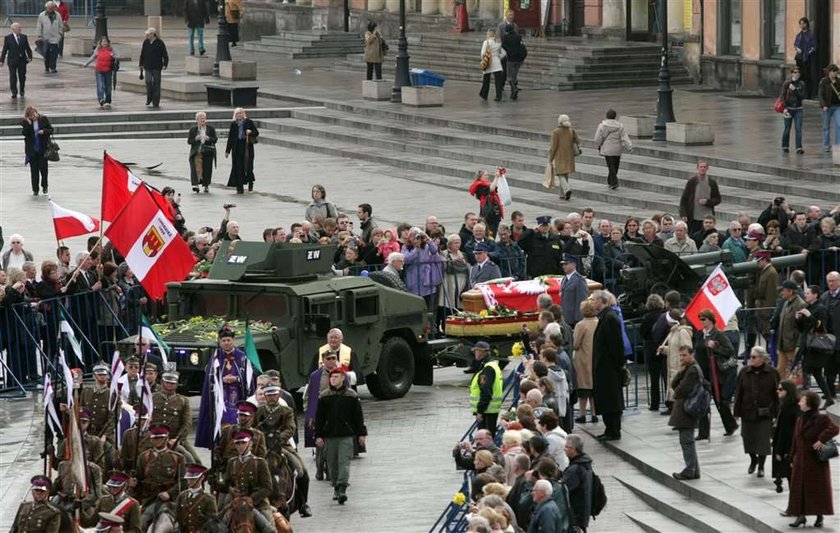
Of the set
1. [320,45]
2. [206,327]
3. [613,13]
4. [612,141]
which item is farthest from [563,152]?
[320,45]

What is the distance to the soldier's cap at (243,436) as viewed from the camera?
54.7 feet

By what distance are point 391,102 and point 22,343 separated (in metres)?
23.0

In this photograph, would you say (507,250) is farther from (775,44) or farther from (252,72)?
(252,72)

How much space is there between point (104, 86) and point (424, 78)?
7.34m

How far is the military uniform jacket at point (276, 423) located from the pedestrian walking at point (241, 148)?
18244 millimetres

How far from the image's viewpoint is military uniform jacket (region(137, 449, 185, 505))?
16641 mm

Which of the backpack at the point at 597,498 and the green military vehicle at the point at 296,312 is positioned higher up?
the green military vehicle at the point at 296,312

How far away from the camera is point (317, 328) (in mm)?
21797

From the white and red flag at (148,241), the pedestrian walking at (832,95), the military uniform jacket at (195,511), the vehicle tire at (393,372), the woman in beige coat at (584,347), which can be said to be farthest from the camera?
the pedestrian walking at (832,95)

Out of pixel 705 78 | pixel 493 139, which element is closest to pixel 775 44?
pixel 705 78

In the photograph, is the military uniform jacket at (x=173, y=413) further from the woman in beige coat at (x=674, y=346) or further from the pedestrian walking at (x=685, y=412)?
the woman in beige coat at (x=674, y=346)

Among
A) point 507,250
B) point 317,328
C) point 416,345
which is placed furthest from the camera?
point 507,250

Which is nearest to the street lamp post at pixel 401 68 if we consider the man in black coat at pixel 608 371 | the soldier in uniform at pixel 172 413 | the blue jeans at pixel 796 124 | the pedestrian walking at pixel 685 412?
the blue jeans at pixel 796 124

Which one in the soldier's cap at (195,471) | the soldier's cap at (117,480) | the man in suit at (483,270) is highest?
the man in suit at (483,270)
